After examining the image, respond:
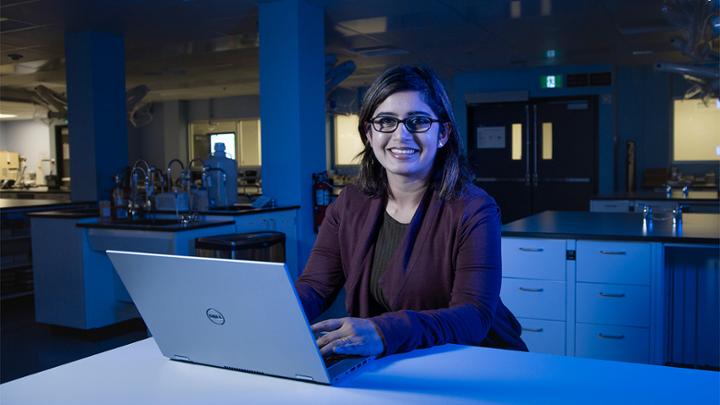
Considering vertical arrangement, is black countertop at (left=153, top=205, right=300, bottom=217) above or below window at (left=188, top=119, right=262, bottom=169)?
below

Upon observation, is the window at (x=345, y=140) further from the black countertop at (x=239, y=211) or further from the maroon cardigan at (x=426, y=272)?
the maroon cardigan at (x=426, y=272)

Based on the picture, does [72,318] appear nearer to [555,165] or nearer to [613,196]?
[613,196]

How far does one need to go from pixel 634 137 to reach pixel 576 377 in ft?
29.8

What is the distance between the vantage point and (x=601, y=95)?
29.3 ft

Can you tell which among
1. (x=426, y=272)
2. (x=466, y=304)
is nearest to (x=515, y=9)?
(x=426, y=272)

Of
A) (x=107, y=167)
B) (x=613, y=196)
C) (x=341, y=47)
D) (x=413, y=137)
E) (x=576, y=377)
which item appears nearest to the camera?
(x=576, y=377)

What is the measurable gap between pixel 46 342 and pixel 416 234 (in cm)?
379

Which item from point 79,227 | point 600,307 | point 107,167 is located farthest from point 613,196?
point 107,167

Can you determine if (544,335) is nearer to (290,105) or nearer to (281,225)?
(281,225)

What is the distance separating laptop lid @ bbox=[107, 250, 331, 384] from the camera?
41.2 inches

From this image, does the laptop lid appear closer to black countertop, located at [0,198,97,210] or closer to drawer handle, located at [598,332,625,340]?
drawer handle, located at [598,332,625,340]

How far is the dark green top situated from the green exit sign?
320 inches

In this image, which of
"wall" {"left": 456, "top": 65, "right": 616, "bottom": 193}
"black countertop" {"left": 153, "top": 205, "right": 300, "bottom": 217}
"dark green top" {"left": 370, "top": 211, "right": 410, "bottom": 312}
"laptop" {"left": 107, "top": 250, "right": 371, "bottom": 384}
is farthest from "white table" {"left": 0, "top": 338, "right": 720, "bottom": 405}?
"wall" {"left": 456, "top": 65, "right": 616, "bottom": 193}

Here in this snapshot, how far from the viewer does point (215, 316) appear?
1138 mm
